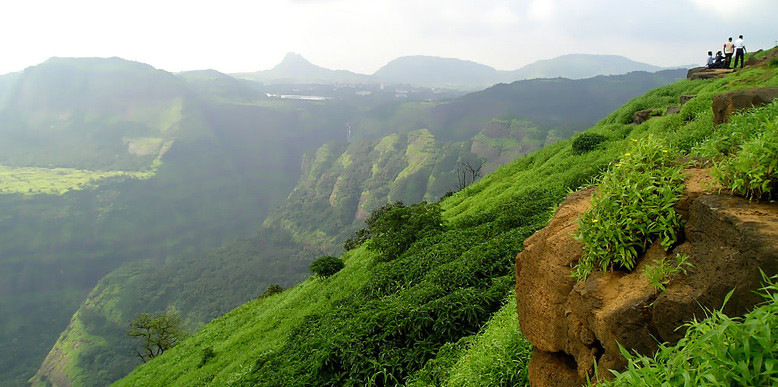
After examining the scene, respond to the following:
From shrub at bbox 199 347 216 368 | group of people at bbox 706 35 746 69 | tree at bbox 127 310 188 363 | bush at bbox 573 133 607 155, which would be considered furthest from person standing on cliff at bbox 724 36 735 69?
tree at bbox 127 310 188 363

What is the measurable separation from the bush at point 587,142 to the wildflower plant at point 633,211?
17718 mm

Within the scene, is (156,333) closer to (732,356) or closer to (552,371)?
(552,371)

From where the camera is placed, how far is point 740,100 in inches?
295

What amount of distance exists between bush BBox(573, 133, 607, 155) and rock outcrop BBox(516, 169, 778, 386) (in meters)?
17.1

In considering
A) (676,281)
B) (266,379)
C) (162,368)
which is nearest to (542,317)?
(676,281)

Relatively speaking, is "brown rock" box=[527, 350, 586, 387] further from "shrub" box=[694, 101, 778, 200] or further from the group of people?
the group of people

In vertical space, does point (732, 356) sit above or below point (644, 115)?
below

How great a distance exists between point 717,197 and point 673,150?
942 mm

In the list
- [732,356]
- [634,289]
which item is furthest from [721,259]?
[732,356]

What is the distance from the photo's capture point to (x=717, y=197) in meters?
3.32

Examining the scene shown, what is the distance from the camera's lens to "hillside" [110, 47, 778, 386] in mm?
7523

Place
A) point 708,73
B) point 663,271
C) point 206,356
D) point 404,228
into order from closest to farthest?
point 663,271 → point 404,228 → point 206,356 → point 708,73

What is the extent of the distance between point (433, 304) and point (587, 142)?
15453mm

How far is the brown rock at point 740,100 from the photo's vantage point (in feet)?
23.3
